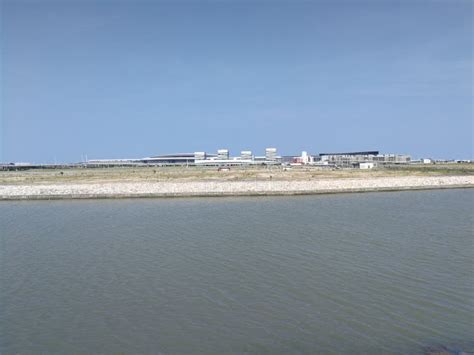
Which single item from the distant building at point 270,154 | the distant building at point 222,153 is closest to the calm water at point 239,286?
the distant building at point 270,154

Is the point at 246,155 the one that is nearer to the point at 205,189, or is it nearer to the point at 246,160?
the point at 246,160

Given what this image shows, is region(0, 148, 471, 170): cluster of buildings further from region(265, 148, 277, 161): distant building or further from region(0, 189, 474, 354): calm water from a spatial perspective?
region(0, 189, 474, 354): calm water

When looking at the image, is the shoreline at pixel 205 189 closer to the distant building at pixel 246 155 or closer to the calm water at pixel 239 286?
the calm water at pixel 239 286

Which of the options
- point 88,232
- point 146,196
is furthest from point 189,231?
point 146,196

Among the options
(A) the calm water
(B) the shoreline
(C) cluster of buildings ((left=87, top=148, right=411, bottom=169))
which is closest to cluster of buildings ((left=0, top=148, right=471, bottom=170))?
(C) cluster of buildings ((left=87, top=148, right=411, bottom=169))

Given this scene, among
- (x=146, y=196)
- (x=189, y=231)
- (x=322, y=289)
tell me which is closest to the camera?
(x=322, y=289)

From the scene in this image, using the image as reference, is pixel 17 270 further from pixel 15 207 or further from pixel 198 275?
pixel 15 207

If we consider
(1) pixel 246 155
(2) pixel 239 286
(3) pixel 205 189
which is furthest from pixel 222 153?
(2) pixel 239 286

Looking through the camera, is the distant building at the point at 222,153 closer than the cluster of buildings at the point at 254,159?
No
